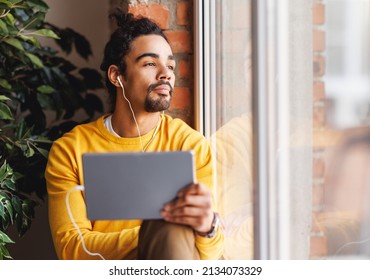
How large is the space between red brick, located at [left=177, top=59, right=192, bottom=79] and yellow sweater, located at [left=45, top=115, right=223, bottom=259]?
31 cm

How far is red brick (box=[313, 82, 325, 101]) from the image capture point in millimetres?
1052

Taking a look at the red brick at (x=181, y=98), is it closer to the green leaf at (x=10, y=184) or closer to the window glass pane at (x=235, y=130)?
the window glass pane at (x=235, y=130)

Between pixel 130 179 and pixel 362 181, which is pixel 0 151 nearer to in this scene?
pixel 130 179

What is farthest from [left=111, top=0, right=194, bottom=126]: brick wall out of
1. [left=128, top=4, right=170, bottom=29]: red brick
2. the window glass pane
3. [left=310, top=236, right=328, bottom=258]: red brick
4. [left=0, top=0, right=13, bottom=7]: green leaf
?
[left=310, top=236, right=328, bottom=258]: red brick

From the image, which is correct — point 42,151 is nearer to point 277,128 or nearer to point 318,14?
point 277,128

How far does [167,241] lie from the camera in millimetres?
1322

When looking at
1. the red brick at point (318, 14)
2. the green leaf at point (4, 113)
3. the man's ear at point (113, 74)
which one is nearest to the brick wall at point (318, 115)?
the red brick at point (318, 14)

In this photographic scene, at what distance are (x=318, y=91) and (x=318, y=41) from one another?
9 cm

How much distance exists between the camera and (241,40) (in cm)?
150

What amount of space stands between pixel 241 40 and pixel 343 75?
55cm

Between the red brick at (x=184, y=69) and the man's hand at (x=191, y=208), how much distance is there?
0.66 metres

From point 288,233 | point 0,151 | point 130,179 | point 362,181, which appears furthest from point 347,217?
point 0,151

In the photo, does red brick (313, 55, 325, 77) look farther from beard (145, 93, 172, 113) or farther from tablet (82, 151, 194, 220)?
beard (145, 93, 172, 113)

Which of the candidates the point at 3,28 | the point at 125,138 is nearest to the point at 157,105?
the point at 125,138
